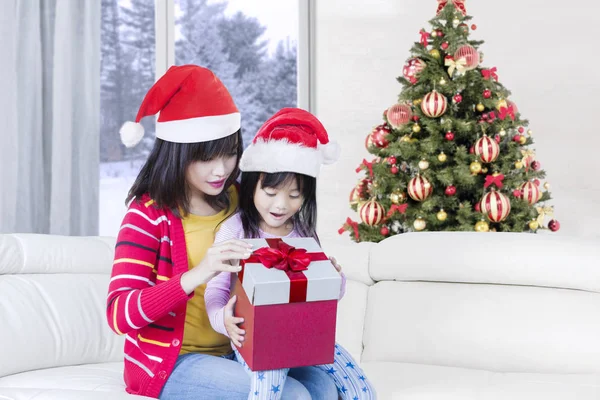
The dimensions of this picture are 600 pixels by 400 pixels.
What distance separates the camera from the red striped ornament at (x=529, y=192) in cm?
282

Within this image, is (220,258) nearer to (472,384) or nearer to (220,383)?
(220,383)

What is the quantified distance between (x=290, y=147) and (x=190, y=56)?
2.99m

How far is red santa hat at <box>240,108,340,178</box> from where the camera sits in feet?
4.81

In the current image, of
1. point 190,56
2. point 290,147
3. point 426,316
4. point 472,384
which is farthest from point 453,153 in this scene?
point 190,56

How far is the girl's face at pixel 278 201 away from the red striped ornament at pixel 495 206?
1460mm

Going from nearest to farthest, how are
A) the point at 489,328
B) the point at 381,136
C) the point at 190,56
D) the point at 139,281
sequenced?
the point at 139,281 → the point at 489,328 → the point at 381,136 → the point at 190,56

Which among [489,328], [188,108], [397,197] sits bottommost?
[489,328]

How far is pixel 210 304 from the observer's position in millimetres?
1428

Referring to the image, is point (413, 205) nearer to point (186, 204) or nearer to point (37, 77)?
point (186, 204)

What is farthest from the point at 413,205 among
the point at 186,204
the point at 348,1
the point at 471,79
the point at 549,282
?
the point at 348,1

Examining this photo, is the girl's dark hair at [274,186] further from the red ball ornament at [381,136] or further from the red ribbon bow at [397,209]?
the red ball ornament at [381,136]

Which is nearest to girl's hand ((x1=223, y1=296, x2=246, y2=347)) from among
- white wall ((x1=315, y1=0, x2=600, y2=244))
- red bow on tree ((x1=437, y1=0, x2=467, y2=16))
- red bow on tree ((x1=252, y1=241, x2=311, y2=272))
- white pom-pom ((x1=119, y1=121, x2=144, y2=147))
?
red bow on tree ((x1=252, y1=241, x2=311, y2=272))

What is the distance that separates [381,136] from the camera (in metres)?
3.02

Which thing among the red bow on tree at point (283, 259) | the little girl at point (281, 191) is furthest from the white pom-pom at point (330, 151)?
the red bow on tree at point (283, 259)
